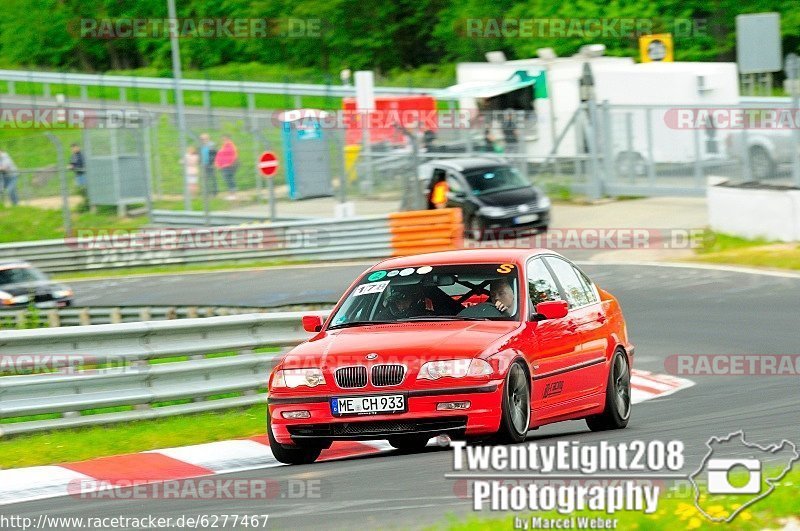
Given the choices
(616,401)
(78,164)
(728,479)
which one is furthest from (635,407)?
(78,164)

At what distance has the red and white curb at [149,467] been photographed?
9.14m

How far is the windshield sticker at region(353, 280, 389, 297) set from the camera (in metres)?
10.4

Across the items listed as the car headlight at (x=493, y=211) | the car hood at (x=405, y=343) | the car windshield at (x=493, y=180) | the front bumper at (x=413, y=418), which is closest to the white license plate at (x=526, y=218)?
the car headlight at (x=493, y=211)

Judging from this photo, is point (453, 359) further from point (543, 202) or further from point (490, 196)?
point (543, 202)

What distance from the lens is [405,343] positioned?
9.45 meters

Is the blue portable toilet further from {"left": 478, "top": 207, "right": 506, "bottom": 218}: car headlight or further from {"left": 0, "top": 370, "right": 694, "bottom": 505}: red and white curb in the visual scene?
{"left": 0, "top": 370, "right": 694, "bottom": 505}: red and white curb

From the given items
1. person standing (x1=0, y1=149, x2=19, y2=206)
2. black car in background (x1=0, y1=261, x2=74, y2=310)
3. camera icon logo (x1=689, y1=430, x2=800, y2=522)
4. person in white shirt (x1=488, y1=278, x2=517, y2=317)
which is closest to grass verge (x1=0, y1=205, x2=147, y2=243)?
person standing (x1=0, y1=149, x2=19, y2=206)

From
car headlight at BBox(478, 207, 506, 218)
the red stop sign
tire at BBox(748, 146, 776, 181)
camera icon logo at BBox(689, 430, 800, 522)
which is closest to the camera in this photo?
camera icon logo at BBox(689, 430, 800, 522)

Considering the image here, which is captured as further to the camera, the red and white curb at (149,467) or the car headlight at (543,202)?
the car headlight at (543,202)

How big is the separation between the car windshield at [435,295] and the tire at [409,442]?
815 mm

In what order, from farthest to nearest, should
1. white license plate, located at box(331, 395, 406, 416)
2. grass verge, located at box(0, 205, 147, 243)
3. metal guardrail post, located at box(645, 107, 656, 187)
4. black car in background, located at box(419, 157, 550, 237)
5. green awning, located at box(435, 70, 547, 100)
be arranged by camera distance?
1. green awning, located at box(435, 70, 547, 100)
2. grass verge, located at box(0, 205, 147, 243)
3. metal guardrail post, located at box(645, 107, 656, 187)
4. black car in background, located at box(419, 157, 550, 237)
5. white license plate, located at box(331, 395, 406, 416)

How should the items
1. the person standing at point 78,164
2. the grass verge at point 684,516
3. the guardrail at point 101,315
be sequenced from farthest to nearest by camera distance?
the person standing at point 78,164 < the guardrail at point 101,315 < the grass verge at point 684,516

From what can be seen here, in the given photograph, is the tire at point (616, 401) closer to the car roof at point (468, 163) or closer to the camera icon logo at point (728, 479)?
the camera icon logo at point (728, 479)

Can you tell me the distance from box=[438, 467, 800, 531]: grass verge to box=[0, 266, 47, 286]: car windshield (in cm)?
1988
